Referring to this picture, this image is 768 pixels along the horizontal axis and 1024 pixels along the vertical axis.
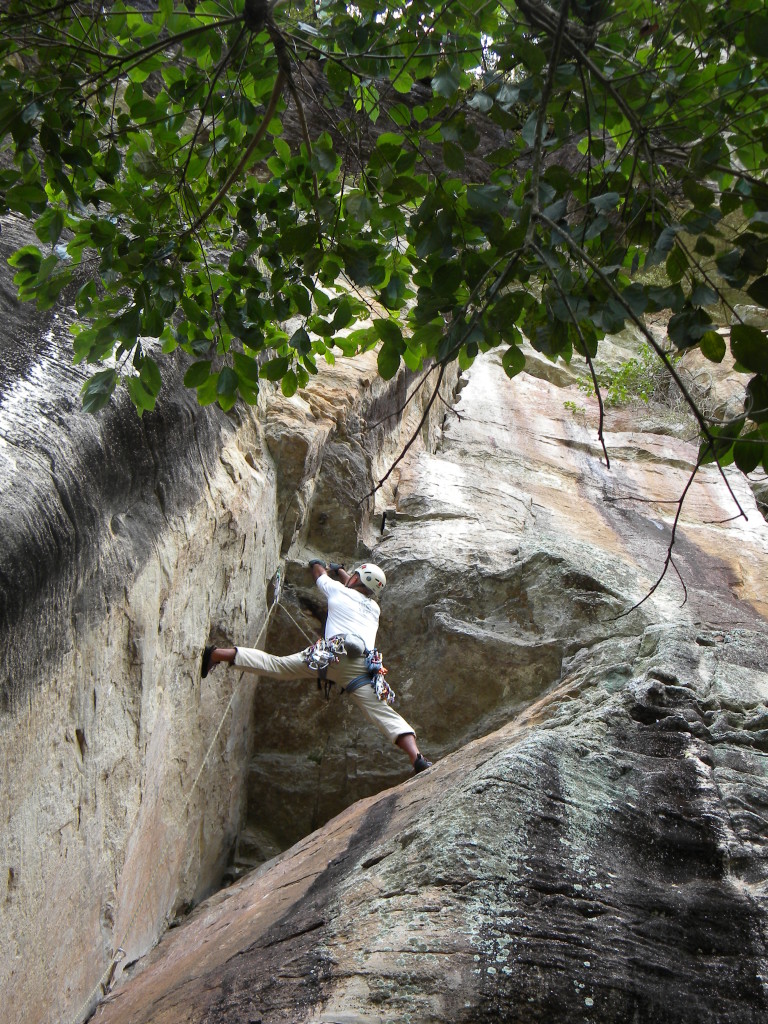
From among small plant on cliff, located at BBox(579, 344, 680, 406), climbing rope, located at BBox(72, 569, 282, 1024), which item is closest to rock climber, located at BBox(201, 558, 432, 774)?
climbing rope, located at BBox(72, 569, 282, 1024)

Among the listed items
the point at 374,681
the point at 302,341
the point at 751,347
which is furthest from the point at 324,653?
the point at 751,347

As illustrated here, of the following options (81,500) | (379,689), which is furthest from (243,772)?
(81,500)

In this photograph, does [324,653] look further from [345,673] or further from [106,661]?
[106,661]

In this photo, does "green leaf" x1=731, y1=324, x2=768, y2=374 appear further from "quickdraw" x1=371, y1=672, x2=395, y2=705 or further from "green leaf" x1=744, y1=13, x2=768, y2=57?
"quickdraw" x1=371, y1=672, x2=395, y2=705

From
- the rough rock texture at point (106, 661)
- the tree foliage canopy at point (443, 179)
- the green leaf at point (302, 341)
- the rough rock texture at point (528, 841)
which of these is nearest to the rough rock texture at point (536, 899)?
the rough rock texture at point (528, 841)

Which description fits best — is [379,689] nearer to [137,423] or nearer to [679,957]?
[137,423]

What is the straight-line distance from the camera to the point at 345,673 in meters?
6.71

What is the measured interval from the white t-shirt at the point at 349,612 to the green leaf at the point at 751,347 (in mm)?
4378

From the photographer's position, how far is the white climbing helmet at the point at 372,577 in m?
7.43

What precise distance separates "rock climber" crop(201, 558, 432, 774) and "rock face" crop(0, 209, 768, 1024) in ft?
1.11

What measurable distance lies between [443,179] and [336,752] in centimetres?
486

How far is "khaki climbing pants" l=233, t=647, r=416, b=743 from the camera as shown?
20.8 ft

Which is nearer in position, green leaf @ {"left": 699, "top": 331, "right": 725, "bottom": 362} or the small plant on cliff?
green leaf @ {"left": 699, "top": 331, "right": 725, "bottom": 362}

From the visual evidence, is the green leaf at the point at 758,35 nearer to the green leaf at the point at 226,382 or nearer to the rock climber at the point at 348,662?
the green leaf at the point at 226,382
